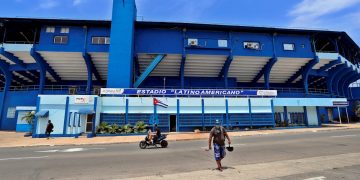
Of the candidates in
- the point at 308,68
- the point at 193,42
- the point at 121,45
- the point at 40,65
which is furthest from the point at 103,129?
the point at 308,68

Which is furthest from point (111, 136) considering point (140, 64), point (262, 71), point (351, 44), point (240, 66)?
point (351, 44)

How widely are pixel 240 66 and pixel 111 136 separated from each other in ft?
77.8

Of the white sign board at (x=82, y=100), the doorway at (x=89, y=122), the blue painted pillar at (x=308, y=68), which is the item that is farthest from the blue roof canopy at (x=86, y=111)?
the blue painted pillar at (x=308, y=68)

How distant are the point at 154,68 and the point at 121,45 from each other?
19.9 feet

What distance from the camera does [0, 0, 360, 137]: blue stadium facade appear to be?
26.0 metres

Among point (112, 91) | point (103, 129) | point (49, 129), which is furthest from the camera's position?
point (112, 91)

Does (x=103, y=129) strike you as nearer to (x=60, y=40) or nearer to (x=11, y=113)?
(x=60, y=40)

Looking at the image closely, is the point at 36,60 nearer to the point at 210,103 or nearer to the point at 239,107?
the point at 210,103

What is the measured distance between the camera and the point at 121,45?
95.0 feet

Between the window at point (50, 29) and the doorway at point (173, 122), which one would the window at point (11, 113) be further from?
the doorway at point (173, 122)

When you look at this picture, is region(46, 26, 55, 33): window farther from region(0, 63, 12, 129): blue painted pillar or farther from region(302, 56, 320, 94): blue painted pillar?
region(302, 56, 320, 94): blue painted pillar

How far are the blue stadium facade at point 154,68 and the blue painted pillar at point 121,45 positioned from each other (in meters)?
Result: 0.13

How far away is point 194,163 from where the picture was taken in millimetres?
8773

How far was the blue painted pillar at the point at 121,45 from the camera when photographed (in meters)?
28.4
